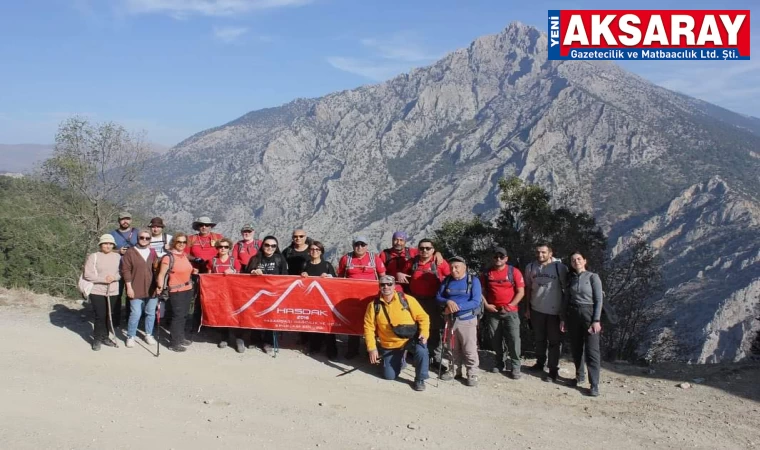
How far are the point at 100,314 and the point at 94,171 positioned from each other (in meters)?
19.3

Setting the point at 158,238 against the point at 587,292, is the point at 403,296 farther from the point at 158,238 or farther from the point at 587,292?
the point at 158,238

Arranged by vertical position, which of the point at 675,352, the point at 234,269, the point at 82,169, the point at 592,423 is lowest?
the point at 675,352

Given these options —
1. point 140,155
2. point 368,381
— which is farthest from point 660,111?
point 368,381

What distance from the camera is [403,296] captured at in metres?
7.71

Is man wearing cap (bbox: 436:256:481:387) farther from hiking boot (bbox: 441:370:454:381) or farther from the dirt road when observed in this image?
the dirt road

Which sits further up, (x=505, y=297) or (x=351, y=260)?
(x=351, y=260)

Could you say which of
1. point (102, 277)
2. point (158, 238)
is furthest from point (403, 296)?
point (102, 277)

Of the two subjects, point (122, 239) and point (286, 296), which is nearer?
point (286, 296)

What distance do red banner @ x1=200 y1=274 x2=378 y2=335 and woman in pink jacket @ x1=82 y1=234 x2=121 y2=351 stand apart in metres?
1.38

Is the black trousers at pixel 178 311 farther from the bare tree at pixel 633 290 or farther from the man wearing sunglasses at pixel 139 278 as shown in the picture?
the bare tree at pixel 633 290

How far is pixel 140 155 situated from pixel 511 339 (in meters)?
23.7

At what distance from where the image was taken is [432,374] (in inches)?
322

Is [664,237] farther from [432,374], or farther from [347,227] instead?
[432,374]

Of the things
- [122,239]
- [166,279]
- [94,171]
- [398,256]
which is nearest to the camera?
[166,279]
